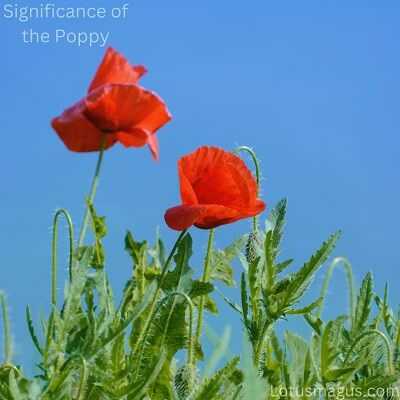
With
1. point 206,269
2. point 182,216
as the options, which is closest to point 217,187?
point 182,216

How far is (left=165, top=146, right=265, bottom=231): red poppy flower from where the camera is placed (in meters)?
1.41

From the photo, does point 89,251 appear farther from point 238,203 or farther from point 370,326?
point 370,326

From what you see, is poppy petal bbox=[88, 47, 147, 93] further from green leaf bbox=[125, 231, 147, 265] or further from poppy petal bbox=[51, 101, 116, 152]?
green leaf bbox=[125, 231, 147, 265]

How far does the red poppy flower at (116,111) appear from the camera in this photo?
1.36 metres

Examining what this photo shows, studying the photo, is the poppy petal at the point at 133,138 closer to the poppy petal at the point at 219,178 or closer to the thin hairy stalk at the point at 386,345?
the poppy petal at the point at 219,178

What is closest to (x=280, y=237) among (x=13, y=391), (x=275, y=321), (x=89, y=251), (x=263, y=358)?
(x=275, y=321)

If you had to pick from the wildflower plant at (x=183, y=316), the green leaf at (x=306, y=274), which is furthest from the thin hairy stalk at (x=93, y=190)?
the green leaf at (x=306, y=274)

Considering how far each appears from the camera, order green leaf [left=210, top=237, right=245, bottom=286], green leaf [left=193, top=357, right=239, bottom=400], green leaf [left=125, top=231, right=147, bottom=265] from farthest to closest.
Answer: green leaf [left=125, top=231, right=147, bottom=265] < green leaf [left=210, top=237, right=245, bottom=286] < green leaf [left=193, top=357, right=239, bottom=400]

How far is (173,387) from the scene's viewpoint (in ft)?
4.72

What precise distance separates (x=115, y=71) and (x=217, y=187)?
262 millimetres

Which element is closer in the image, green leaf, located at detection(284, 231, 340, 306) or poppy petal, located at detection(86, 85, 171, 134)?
poppy petal, located at detection(86, 85, 171, 134)

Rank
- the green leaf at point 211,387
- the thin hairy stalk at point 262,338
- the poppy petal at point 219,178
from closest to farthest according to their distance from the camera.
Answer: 1. the green leaf at point 211,387
2. the poppy petal at point 219,178
3. the thin hairy stalk at point 262,338

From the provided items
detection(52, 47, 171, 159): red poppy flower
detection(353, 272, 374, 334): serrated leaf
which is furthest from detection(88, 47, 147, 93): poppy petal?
detection(353, 272, 374, 334): serrated leaf

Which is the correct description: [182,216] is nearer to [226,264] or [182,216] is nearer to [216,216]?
[216,216]
